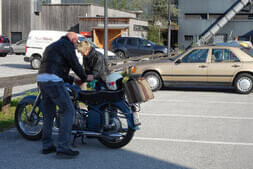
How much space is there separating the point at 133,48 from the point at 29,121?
25.6 m

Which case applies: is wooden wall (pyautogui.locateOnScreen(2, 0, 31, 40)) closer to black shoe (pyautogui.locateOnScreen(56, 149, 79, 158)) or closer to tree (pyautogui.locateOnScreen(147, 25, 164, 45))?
tree (pyautogui.locateOnScreen(147, 25, 164, 45))

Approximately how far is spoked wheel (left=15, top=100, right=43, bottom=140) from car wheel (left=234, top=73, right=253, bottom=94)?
8.24 meters

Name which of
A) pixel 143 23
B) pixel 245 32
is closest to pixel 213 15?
pixel 245 32

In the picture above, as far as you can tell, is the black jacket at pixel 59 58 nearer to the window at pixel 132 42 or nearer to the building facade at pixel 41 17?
the window at pixel 132 42

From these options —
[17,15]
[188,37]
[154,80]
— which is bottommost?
[154,80]

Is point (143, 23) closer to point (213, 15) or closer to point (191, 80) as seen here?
point (213, 15)

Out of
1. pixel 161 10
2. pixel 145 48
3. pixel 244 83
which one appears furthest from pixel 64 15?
pixel 244 83

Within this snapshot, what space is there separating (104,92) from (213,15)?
5410 cm

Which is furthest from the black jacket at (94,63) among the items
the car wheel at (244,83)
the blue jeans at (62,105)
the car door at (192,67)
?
the car wheel at (244,83)

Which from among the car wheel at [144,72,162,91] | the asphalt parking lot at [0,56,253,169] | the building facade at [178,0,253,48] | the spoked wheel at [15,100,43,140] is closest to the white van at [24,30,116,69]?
Answer: the car wheel at [144,72,162,91]

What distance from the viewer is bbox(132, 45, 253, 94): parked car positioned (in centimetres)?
1357

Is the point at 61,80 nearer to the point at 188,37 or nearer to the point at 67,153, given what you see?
the point at 67,153

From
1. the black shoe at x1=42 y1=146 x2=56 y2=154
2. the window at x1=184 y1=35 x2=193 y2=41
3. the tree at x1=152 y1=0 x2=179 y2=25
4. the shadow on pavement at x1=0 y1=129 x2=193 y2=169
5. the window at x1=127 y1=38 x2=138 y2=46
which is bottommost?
the shadow on pavement at x1=0 y1=129 x2=193 y2=169

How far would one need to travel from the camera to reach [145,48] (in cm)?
3250
